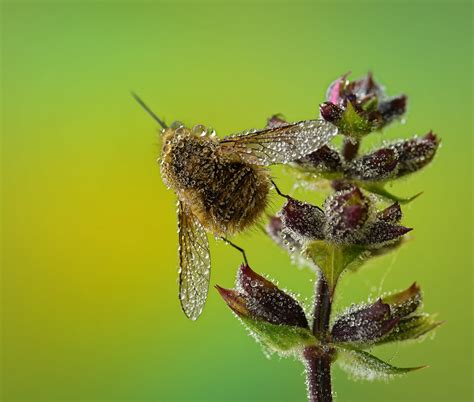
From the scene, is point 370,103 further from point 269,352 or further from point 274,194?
point 269,352

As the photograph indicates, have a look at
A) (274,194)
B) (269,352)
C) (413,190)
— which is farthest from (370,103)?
(413,190)

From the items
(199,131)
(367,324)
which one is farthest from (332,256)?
(199,131)

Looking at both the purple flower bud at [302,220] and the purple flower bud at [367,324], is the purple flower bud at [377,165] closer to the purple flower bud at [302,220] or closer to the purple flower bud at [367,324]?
the purple flower bud at [302,220]

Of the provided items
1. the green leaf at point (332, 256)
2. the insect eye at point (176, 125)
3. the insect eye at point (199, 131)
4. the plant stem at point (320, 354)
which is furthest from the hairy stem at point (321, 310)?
the insect eye at point (176, 125)

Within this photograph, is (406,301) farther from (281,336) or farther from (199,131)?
(199,131)

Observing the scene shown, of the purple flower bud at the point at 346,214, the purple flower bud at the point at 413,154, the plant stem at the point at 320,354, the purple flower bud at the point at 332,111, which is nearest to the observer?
the purple flower bud at the point at 346,214
